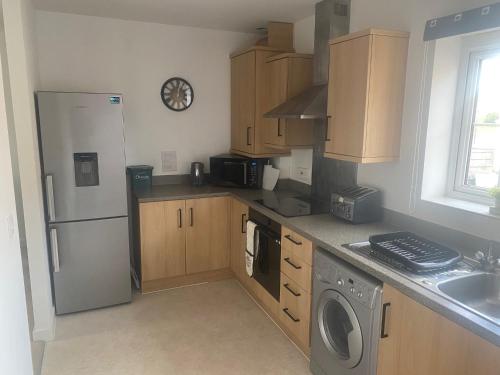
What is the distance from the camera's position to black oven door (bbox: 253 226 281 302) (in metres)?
2.76

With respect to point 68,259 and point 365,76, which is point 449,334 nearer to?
point 365,76

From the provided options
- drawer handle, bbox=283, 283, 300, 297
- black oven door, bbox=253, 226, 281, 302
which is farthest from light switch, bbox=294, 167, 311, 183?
drawer handle, bbox=283, 283, 300, 297

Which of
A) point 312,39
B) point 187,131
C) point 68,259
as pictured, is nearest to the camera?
point 68,259

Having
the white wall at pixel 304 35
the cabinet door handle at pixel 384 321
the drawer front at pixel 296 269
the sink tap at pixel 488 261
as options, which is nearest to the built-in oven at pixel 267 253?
the drawer front at pixel 296 269

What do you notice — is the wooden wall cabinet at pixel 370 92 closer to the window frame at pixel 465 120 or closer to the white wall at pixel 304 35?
the window frame at pixel 465 120

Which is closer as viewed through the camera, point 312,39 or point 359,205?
point 359,205

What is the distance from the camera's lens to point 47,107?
2.69 m

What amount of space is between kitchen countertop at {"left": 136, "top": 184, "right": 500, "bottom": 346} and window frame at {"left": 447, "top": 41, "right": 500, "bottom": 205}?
0.45 m

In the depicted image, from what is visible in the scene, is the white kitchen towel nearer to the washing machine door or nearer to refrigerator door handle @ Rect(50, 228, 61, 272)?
the washing machine door

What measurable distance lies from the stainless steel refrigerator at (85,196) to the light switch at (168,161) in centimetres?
80

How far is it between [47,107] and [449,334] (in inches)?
109

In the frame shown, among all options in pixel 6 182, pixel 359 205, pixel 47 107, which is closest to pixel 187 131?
pixel 47 107

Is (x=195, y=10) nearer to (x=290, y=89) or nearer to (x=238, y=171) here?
(x=290, y=89)

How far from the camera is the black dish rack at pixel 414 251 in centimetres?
172
